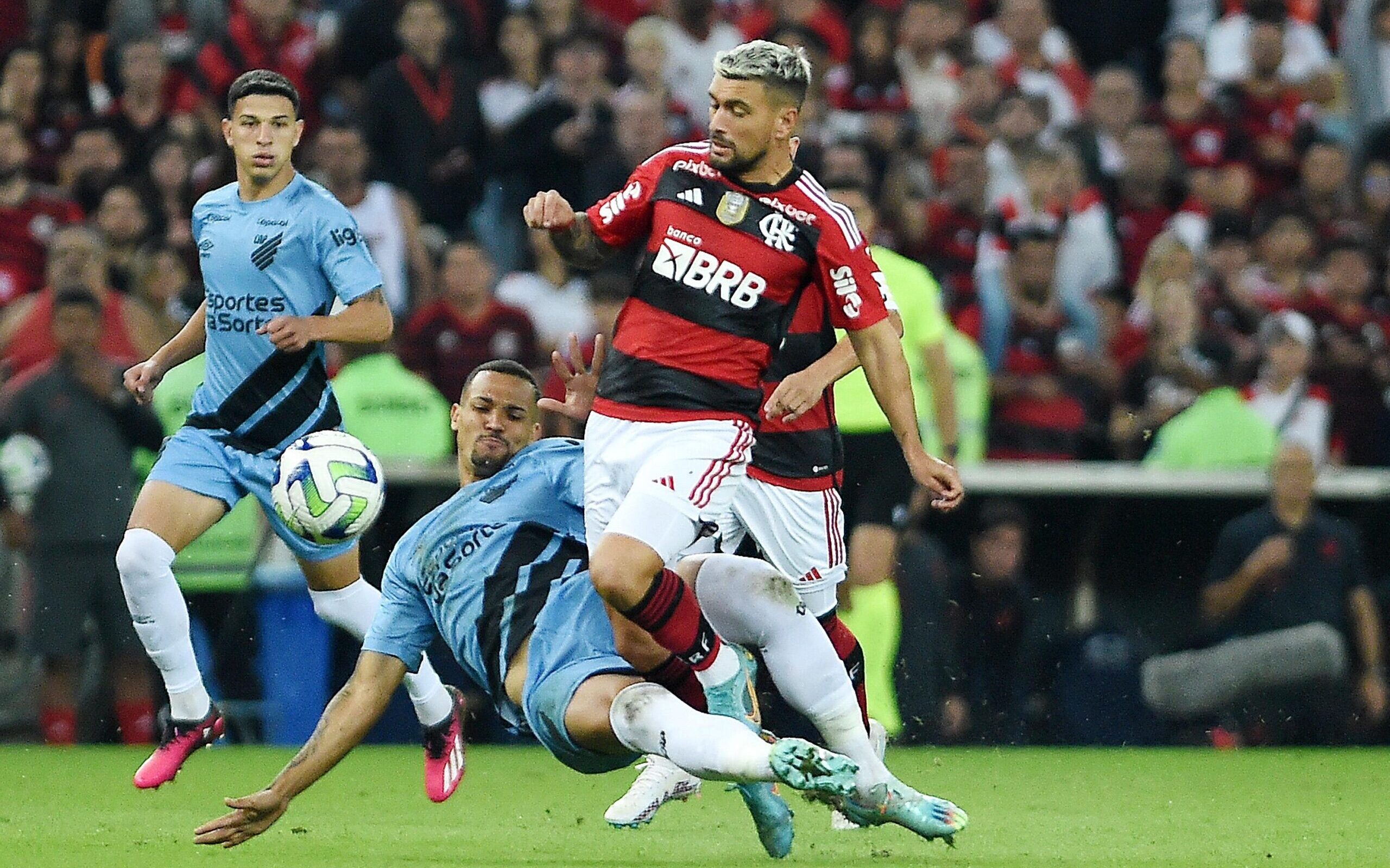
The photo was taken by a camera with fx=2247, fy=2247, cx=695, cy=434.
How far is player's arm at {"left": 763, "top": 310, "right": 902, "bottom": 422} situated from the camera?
6.78 m

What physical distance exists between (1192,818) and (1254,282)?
5.83m

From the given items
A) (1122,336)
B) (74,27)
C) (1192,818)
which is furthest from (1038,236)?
(74,27)

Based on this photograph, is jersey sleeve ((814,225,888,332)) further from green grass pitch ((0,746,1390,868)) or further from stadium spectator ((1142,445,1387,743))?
stadium spectator ((1142,445,1387,743))

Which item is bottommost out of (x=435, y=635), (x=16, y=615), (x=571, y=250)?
(x=16, y=615)

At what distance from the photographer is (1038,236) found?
39.2 feet

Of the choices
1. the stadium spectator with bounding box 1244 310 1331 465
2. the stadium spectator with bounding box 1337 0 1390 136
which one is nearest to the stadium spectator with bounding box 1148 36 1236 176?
the stadium spectator with bounding box 1337 0 1390 136

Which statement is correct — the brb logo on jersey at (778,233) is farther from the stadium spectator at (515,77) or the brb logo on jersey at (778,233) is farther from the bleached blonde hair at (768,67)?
the stadium spectator at (515,77)

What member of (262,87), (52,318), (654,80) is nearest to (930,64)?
(654,80)

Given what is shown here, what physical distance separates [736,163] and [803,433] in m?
1.40

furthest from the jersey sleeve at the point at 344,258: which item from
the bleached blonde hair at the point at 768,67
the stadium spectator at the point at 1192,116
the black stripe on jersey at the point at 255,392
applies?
the stadium spectator at the point at 1192,116

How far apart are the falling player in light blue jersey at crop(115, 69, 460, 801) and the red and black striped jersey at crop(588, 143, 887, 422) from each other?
164 cm

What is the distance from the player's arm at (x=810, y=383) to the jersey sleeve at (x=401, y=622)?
1207 millimetres

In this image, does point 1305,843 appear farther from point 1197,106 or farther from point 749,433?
point 1197,106

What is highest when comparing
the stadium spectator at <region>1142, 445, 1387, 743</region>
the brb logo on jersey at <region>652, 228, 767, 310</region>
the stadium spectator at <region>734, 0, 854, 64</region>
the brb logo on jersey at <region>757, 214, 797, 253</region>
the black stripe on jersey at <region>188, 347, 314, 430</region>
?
the stadium spectator at <region>734, 0, 854, 64</region>
